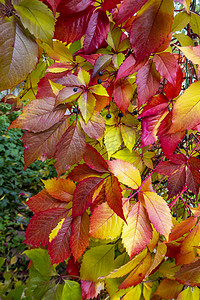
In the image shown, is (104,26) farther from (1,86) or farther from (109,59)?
(1,86)

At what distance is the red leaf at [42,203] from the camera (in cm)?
59

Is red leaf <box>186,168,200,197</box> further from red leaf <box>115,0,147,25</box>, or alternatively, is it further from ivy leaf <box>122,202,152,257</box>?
red leaf <box>115,0,147,25</box>

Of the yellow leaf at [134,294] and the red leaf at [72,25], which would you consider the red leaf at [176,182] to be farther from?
the red leaf at [72,25]

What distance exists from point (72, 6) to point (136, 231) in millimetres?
452

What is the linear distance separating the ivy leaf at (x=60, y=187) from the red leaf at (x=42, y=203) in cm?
3

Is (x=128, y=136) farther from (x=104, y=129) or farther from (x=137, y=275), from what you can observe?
(x=137, y=275)

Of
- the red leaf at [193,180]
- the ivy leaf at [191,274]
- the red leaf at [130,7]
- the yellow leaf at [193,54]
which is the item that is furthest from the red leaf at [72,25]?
the ivy leaf at [191,274]

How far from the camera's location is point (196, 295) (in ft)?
1.86

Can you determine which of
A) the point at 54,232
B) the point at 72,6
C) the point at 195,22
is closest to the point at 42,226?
the point at 54,232

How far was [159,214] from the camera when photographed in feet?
1.57

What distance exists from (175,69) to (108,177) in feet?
0.87

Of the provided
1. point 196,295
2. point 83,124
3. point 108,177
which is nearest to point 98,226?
point 108,177

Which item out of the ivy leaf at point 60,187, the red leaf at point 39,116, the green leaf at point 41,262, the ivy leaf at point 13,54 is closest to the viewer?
the ivy leaf at point 13,54

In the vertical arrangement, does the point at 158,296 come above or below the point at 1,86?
below
